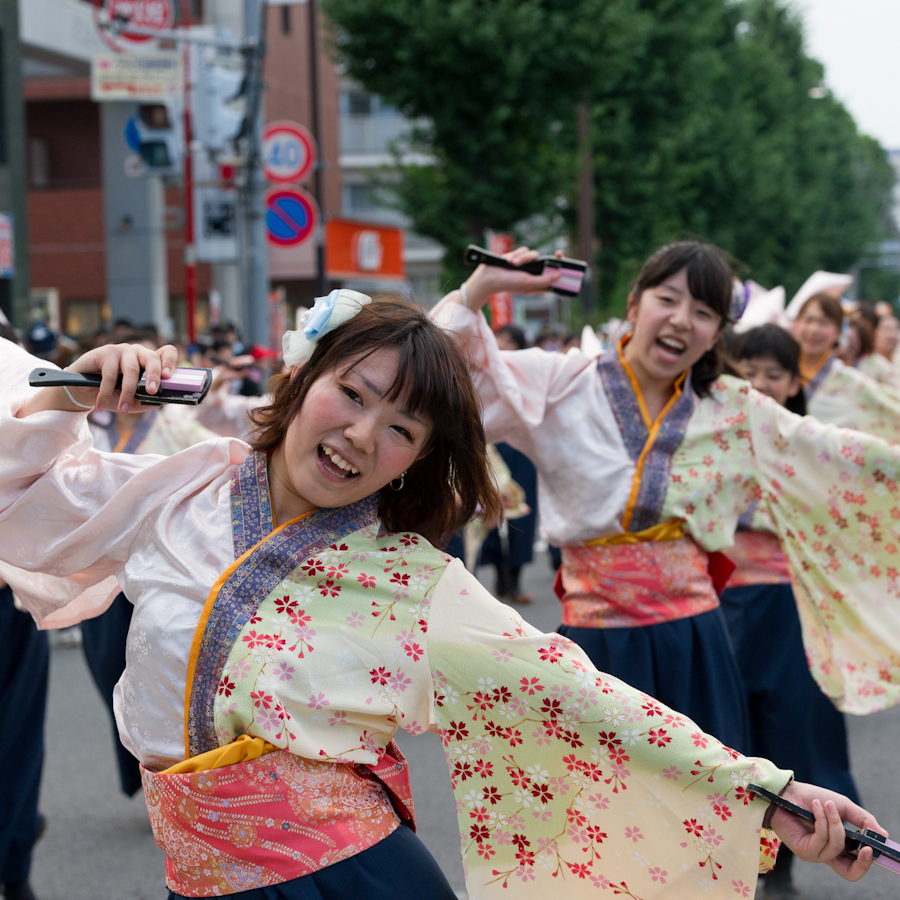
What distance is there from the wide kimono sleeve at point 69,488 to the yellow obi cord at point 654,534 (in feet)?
4.55

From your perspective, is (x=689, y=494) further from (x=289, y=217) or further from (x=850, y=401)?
(x=289, y=217)

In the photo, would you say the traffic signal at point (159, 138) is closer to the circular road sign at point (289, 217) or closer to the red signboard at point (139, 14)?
the red signboard at point (139, 14)

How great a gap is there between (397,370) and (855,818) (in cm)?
94

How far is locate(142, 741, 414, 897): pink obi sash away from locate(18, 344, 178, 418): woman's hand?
0.57m

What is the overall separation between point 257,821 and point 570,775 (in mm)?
496

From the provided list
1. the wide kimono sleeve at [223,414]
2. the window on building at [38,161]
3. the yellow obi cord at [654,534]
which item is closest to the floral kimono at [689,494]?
the yellow obi cord at [654,534]

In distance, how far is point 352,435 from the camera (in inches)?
71.1

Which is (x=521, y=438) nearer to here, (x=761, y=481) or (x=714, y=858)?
(x=761, y=481)

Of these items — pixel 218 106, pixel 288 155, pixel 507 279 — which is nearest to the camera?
pixel 507 279

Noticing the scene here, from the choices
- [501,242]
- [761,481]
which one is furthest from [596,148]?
[761,481]

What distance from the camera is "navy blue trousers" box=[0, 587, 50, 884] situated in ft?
10.9

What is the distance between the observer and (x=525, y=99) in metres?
13.5

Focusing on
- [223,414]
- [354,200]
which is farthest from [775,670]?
[354,200]

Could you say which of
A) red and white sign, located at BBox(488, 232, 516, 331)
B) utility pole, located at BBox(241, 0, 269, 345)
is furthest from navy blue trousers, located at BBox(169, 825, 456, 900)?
red and white sign, located at BBox(488, 232, 516, 331)
